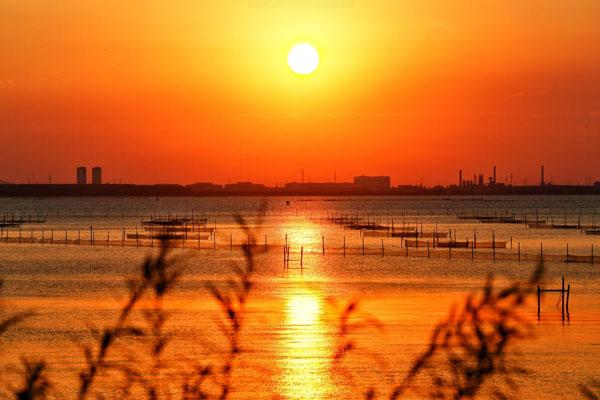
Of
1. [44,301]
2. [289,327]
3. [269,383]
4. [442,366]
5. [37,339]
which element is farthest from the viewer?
[44,301]

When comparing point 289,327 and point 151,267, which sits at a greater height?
point 151,267

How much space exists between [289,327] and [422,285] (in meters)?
24.9

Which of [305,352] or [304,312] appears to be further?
[304,312]

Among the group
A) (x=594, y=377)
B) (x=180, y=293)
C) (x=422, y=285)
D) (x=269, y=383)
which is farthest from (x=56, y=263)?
(x=594, y=377)

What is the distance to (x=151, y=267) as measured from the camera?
208 inches

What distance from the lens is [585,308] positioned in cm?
5991

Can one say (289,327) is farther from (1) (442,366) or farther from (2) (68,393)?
(2) (68,393)

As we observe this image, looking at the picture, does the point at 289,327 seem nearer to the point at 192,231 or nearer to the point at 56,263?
the point at 56,263

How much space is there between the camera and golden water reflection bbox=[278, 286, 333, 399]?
37562 millimetres

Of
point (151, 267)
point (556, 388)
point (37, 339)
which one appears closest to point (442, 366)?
point (556, 388)

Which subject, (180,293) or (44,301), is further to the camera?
(180,293)

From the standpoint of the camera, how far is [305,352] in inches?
1754

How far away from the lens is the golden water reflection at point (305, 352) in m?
37.6

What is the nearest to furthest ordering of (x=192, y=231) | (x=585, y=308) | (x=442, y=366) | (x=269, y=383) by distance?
(x=269, y=383) → (x=442, y=366) → (x=585, y=308) → (x=192, y=231)
